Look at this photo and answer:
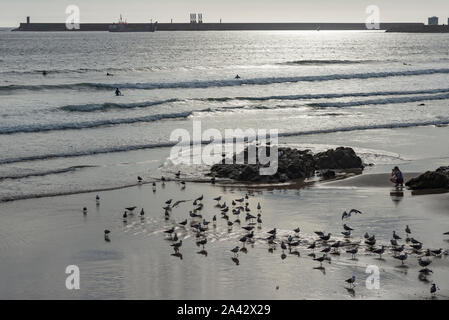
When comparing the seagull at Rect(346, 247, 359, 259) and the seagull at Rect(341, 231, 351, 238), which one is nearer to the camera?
the seagull at Rect(346, 247, 359, 259)

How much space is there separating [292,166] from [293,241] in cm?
837

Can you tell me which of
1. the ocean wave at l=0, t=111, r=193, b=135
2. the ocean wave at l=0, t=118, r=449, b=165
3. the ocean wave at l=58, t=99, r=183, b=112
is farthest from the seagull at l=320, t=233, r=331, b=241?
the ocean wave at l=58, t=99, r=183, b=112

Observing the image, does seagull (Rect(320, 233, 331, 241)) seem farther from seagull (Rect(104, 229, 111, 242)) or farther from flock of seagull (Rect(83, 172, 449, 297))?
seagull (Rect(104, 229, 111, 242))

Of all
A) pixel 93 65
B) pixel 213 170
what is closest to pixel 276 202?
pixel 213 170

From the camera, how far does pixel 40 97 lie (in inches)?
2029

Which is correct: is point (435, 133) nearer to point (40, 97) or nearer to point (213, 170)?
point (213, 170)

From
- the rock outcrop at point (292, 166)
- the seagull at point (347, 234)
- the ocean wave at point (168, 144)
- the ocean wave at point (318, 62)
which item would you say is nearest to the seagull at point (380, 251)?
the seagull at point (347, 234)

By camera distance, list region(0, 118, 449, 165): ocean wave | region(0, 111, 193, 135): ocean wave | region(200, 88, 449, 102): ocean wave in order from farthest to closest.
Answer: region(200, 88, 449, 102): ocean wave, region(0, 111, 193, 135): ocean wave, region(0, 118, 449, 165): ocean wave

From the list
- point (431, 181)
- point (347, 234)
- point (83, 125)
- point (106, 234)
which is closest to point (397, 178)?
point (431, 181)

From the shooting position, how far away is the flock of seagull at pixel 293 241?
53.9 feet

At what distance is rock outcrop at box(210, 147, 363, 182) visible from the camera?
25.2 metres

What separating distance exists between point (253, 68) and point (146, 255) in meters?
74.8

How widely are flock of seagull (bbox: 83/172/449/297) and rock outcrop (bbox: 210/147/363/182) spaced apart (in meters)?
4.75

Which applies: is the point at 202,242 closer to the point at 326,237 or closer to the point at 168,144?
the point at 326,237
